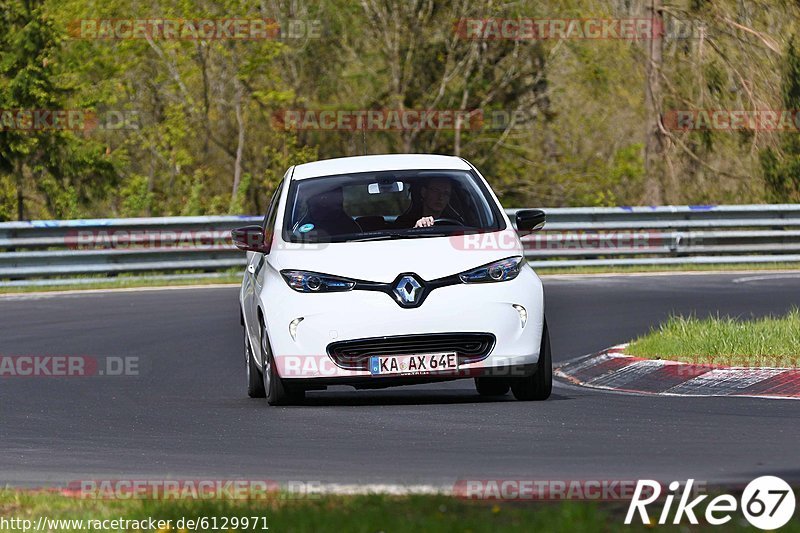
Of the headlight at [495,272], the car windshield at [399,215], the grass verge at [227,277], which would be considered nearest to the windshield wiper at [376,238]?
the car windshield at [399,215]

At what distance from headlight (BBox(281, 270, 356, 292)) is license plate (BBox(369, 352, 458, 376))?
50cm

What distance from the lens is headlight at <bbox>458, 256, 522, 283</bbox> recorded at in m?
10.2

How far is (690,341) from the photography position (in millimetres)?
12531

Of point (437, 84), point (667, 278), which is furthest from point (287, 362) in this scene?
point (437, 84)

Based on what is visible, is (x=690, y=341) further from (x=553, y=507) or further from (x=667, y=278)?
(x=667, y=278)

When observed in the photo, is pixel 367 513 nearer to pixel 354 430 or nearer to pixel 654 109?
pixel 354 430

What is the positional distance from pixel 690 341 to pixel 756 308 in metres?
5.60

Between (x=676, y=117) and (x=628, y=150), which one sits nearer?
(x=676, y=117)

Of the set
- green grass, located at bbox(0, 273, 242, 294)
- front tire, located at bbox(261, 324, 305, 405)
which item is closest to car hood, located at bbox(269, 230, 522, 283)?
front tire, located at bbox(261, 324, 305, 405)

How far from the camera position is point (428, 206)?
1116cm

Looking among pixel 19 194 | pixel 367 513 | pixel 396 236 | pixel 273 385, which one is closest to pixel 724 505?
pixel 367 513

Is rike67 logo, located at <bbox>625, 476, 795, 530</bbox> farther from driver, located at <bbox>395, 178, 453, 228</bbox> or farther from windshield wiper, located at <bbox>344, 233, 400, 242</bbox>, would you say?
driver, located at <bbox>395, 178, 453, 228</bbox>

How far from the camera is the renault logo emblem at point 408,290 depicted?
10.0 m

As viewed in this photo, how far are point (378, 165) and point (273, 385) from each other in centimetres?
196
